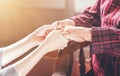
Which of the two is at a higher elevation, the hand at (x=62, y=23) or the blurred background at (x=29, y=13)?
the hand at (x=62, y=23)

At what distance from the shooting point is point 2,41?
2.18m

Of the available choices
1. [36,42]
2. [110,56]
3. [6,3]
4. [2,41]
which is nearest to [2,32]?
[2,41]

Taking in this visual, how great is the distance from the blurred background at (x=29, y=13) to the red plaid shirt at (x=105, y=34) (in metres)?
0.75

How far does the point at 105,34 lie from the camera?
812 mm

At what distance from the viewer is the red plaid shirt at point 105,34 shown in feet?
2.60

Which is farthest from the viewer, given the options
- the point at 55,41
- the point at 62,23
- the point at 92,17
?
the point at 92,17

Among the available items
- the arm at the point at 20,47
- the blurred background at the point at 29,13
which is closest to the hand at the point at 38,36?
the arm at the point at 20,47

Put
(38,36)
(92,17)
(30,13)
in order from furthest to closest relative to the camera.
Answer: (30,13), (92,17), (38,36)

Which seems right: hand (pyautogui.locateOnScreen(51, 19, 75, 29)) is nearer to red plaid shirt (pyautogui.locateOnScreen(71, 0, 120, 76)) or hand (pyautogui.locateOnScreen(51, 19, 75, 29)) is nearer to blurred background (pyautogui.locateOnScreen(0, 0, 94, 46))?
red plaid shirt (pyautogui.locateOnScreen(71, 0, 120, 76))

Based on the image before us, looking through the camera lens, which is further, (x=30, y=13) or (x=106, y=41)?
(x=30, y=13)

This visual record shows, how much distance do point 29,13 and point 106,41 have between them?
1357 millimetres

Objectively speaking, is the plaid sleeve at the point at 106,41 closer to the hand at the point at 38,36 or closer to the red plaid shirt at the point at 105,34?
the red plaid shirt at the point at 105,34

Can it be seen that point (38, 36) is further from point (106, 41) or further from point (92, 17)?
point (92, 17)

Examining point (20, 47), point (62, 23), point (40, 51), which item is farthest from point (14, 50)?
point (62, 23)
